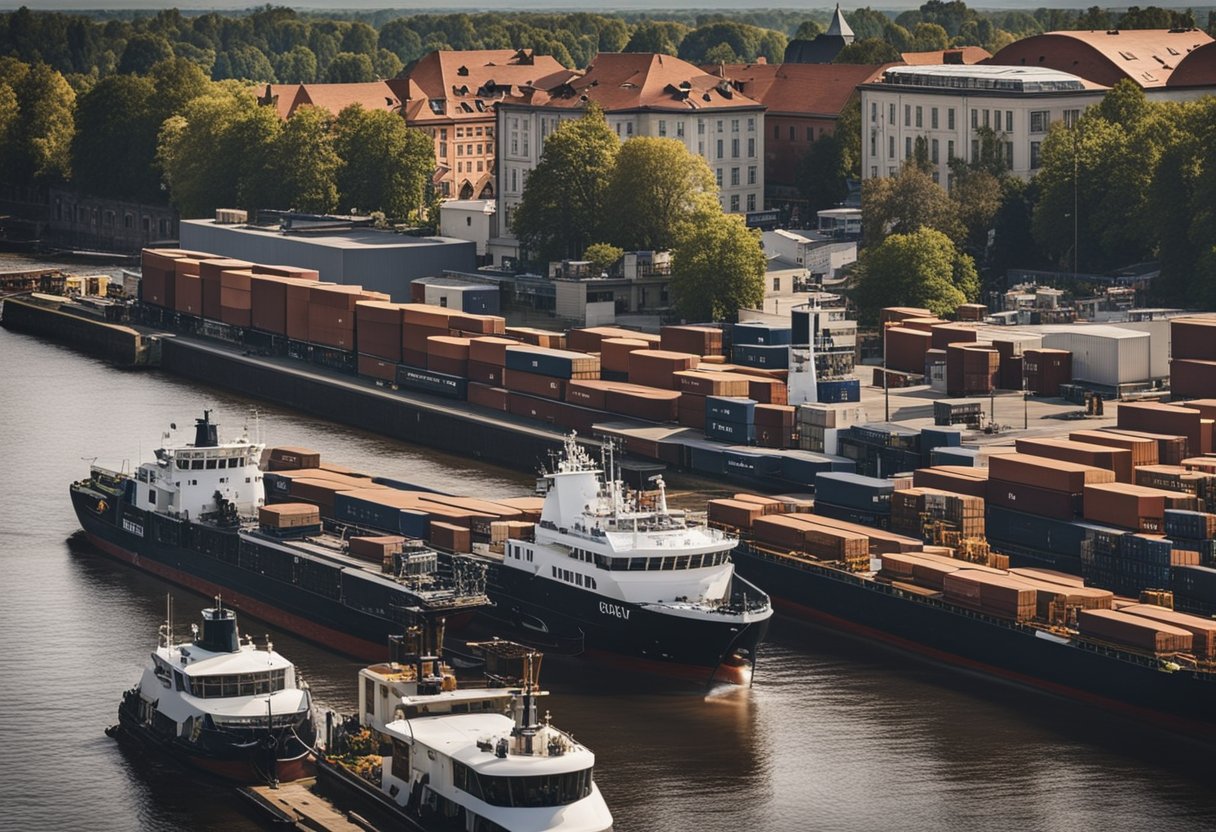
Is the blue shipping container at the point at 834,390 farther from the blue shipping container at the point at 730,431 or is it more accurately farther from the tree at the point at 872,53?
the tree at the point at 872,53

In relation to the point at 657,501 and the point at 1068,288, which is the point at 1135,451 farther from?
the point at 1068,288

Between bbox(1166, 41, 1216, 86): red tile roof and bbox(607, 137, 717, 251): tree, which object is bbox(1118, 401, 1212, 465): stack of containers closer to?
bbox(607, 137, 717, 251): tree

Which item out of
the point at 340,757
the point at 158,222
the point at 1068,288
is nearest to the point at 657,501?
the point at 340,757

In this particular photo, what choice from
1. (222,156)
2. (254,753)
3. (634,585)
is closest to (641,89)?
(222,156)

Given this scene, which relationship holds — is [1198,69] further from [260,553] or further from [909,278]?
[260,553]

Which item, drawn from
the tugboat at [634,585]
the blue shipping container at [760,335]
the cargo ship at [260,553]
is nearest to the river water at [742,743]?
the cargo ship at [260,553]
